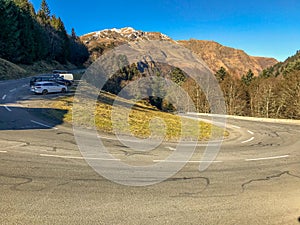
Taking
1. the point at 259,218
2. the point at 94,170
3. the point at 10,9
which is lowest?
the point at 259,218

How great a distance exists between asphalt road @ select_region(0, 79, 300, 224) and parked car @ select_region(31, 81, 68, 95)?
51.6 feet

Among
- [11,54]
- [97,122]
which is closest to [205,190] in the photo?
[97,122]

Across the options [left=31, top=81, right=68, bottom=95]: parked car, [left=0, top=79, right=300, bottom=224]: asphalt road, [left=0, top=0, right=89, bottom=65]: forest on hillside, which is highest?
[left=0, top=0, right=89, bottom=65]: forest on hillside

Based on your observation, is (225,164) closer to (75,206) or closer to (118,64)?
(75,206)

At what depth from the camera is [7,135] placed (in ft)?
37.5

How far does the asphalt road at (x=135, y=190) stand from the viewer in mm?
5336

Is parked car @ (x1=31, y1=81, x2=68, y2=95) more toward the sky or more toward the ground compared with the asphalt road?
more toward the sky

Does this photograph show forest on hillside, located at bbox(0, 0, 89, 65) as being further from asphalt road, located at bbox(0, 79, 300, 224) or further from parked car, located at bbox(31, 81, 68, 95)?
asphalt road, located at bbox(0, 79, 300, 224)

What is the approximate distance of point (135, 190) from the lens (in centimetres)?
678

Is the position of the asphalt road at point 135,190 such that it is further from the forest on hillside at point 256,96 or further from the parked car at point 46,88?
the forest on hillside at point 256,96

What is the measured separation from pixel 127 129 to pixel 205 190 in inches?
398

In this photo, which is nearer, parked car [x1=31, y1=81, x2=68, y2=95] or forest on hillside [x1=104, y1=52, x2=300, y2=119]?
parked car [x1=31, y1=81, x2=68, y2=95]

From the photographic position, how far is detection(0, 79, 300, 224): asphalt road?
A: 5.34 meters

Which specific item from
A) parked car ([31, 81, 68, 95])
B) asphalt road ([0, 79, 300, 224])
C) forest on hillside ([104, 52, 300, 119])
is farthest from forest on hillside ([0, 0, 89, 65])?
asphalt road ([0, 79, 300, 224])
